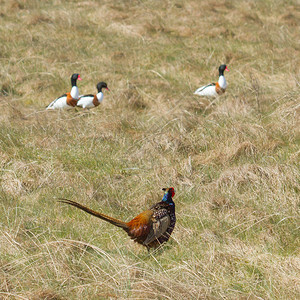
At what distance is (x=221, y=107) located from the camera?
629 centimetres

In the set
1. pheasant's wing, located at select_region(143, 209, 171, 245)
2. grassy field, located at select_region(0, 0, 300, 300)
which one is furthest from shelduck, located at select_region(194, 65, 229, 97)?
pheasant's wing, located at select_region(143, 209, 171, 245)

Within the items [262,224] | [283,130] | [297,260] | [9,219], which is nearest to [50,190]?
[9,219]

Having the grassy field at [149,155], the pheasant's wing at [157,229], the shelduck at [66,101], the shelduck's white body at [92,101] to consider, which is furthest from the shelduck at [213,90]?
the pheasant's wing at [157,229]

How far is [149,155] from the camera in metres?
5.26

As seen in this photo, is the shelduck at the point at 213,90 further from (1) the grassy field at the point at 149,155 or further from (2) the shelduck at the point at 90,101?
(2) the shelduck at the point at 90,101

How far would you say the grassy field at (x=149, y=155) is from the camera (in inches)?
118

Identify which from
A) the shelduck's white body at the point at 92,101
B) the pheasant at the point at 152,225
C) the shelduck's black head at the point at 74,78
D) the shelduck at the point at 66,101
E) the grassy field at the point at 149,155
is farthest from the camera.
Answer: the shelduck's black head at the point at 74,78

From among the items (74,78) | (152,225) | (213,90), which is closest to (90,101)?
(74,78)

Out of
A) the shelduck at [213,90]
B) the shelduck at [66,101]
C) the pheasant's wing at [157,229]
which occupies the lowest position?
the shelduck at [66,101]

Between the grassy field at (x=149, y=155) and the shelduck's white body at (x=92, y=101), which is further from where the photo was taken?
the shelduck's white body at (x=92, y=101)

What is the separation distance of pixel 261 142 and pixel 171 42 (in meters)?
5.03

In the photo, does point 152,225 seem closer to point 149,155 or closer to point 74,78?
point 149,155

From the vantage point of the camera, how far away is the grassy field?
9.84 feet

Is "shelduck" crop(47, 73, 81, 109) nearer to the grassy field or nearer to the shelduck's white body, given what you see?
the shelduck's white body
